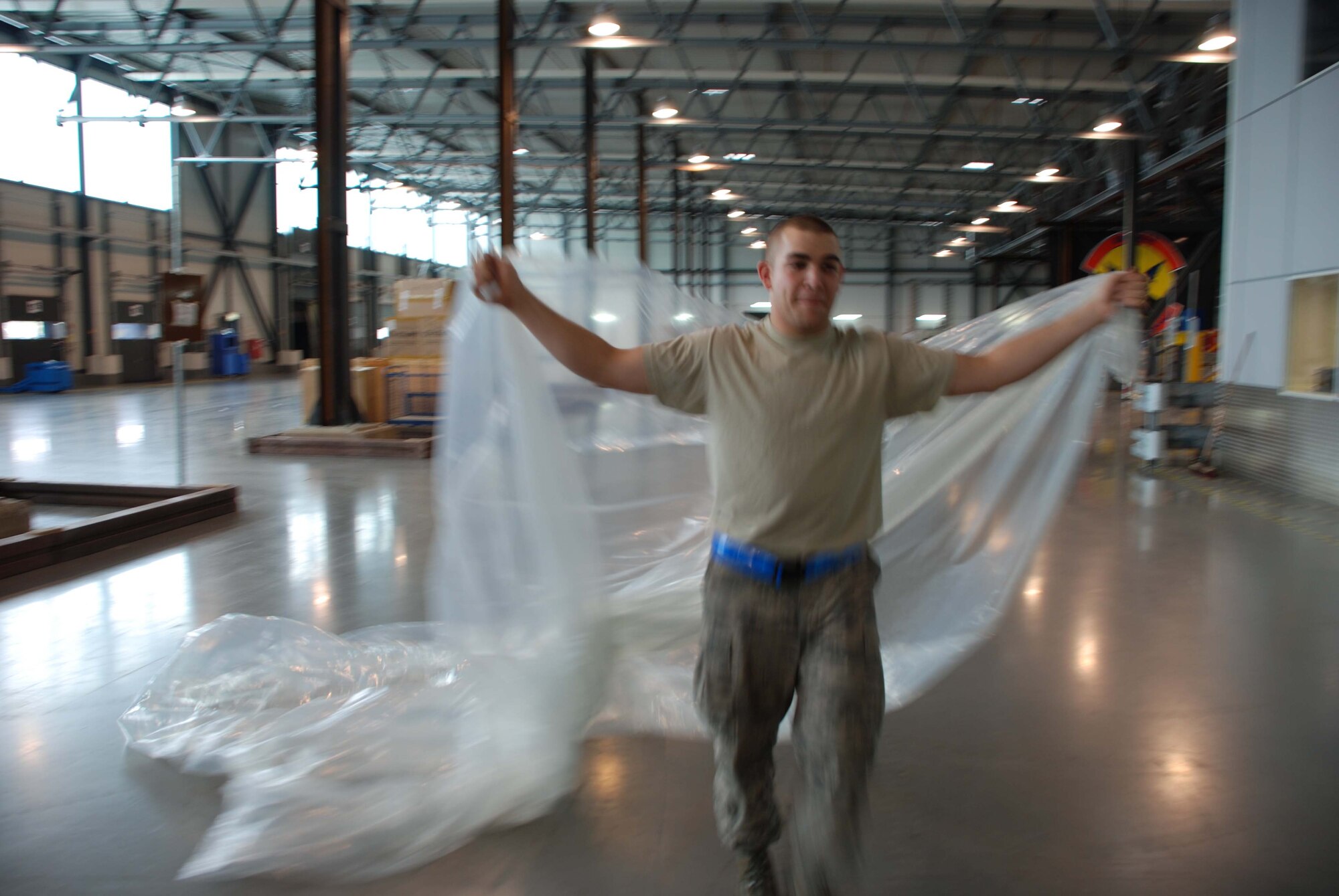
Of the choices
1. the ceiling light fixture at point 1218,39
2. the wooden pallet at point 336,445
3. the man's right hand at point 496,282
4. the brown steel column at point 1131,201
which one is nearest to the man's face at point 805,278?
the man's right hand at point 496,282

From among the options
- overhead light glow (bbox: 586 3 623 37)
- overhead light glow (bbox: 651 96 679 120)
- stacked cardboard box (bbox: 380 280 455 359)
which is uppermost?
overhead light glow (bbox: 651 96 679 120)

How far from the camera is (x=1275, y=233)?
9055 millimetres

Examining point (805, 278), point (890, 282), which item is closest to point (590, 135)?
point (805, 278)

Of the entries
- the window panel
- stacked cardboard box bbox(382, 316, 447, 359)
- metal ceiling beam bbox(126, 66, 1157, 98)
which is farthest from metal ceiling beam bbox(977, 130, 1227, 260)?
the window panel

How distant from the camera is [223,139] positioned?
1076 inches

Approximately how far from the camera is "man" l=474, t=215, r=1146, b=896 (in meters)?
1.98

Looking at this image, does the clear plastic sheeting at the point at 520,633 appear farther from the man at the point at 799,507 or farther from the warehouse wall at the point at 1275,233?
the warehouse wall at the point at 1275,233

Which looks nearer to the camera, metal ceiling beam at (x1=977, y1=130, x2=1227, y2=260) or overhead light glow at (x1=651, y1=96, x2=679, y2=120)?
overhead light glow at (x1=651, y1=96, x2=679, y2=120)

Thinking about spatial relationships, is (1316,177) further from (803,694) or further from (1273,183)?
(803,694)

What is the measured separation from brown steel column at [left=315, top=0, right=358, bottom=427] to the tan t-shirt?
33.9 feet

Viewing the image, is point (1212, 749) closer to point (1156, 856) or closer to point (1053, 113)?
point (1156, 856)

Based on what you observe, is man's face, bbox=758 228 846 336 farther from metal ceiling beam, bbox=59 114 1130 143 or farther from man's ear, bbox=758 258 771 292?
metal ceiling beam, bbox=59 114 1130 143

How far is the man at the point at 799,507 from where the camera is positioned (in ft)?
6.48

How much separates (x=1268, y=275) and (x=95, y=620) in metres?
10.1
